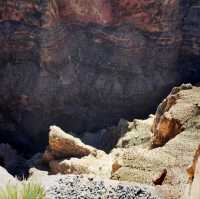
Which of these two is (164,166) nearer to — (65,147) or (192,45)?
(65,147)

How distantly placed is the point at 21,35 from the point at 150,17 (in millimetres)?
8748

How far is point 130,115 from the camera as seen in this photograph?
3077cm

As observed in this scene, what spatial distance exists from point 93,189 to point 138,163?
12.4 ft

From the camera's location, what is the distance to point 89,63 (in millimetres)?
31266

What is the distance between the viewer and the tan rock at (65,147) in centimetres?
2292

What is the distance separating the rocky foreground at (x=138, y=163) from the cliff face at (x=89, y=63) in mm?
3470

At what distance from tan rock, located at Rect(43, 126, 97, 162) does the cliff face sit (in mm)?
6957

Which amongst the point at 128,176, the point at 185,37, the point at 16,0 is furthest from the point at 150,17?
the point at 128,176

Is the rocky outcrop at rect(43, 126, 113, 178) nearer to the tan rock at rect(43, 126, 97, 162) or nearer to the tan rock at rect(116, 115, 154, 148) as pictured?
the tan rock at rect(43, 126, 97, 162)

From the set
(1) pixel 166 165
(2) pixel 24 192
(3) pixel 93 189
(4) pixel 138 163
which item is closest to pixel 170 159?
(1) pixel 166 165

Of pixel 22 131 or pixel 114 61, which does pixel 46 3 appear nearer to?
pixel 114 61

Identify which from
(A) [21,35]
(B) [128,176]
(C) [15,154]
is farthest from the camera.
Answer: (A) [21,35]

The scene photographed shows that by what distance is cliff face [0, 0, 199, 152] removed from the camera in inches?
1177

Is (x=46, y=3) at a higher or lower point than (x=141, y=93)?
higher
